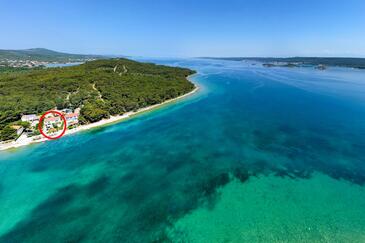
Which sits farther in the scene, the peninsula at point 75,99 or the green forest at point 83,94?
the green forest at point 83,94

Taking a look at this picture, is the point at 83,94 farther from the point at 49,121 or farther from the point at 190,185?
the point at 190,185

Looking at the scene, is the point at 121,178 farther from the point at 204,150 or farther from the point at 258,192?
the point at 258,192

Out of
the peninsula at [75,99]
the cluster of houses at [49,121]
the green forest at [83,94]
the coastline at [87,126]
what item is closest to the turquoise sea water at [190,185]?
the coastline at [87,126]

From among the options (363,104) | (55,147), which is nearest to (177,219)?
(55,147)

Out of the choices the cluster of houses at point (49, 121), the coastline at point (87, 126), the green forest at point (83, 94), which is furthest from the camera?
the green forest at point (83, 94)

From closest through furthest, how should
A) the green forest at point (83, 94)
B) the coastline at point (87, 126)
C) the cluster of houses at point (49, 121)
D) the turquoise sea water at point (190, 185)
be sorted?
the turquoise sea water at point (190, 185) < the coastline at point (87, 126) < the cluster of houses at point (49, 121) < the green forest at point (83, 94)

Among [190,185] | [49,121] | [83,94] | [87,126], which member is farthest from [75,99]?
[190,185]

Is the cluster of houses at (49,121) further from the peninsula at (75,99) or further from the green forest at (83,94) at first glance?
the green forest at (83,94)
